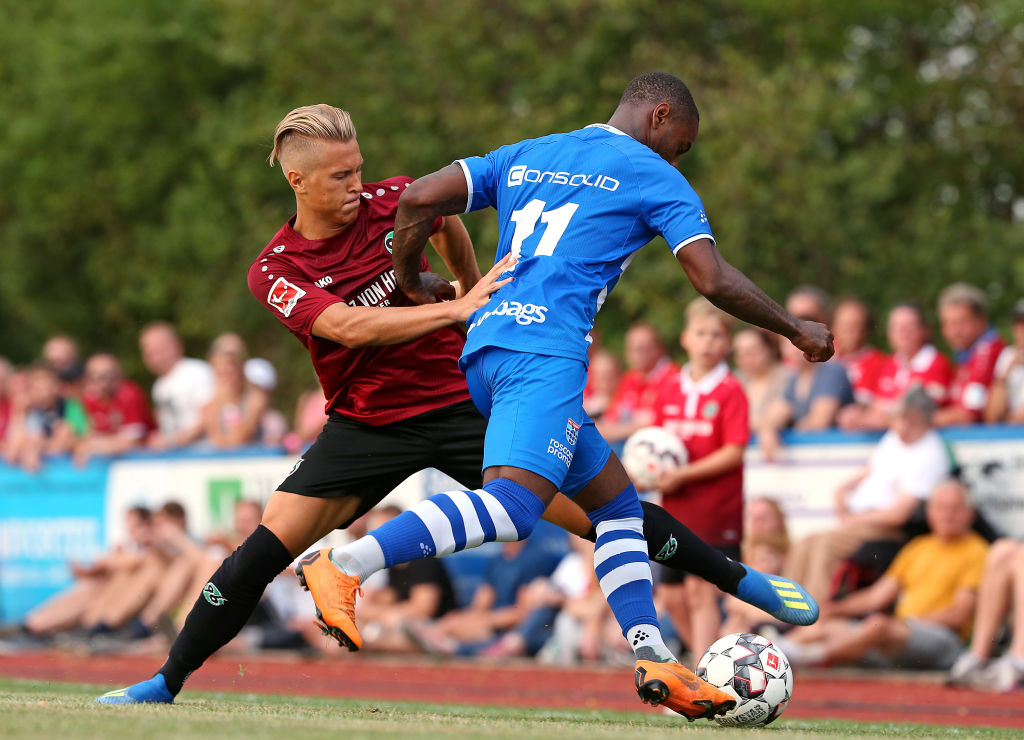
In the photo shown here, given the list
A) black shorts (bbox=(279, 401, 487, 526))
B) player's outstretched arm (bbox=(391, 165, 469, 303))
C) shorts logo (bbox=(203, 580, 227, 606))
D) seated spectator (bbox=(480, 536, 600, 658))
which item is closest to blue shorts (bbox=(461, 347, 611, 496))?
player's outstretched arm (bbox=(391, 165, 469, 303))

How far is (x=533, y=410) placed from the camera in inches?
209

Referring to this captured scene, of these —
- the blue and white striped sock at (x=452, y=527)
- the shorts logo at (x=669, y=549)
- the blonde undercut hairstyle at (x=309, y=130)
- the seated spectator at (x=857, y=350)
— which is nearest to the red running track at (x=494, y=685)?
the shorts logo at (x=669, y=549)

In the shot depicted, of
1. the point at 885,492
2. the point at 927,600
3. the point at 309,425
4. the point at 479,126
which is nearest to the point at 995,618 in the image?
the point at 927,600

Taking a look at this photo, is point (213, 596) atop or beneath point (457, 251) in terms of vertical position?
beneath

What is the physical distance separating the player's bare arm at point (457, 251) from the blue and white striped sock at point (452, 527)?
1.27 m

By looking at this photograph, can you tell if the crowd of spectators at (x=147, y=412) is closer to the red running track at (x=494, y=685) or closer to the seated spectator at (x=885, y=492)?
the red running track at (x=494, y=685)

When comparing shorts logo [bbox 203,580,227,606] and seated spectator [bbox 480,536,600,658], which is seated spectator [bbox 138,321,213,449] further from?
shorts logo [bbox 203,580,227,606]

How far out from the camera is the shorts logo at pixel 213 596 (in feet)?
19.9

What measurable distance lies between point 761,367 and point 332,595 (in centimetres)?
627

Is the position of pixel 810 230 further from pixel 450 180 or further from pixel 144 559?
pixel 450 180

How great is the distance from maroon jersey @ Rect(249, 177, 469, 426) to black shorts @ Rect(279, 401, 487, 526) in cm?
6

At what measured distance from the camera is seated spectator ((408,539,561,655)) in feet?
37.7

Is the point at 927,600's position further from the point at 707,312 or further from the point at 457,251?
the point at 457,251

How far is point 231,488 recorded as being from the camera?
12766mm
